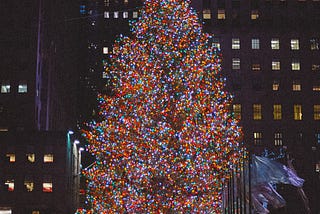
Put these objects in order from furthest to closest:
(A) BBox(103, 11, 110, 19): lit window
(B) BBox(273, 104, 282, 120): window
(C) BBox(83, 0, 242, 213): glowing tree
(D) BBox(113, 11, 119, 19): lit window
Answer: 1. (A) BBox(103, 11, 110, 19): lit window
2. (D) BBox(113, 11, 119, 19): lit window
3. (B) BBox(273, 104, 282, 120): window
4. (C) BBox(83, 0, 242, 213): glowing tree

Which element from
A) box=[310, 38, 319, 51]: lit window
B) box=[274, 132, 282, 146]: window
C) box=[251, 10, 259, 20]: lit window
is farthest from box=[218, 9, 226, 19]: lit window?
box=[274, 132, 282, 146]: window

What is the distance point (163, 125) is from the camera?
86.4 feet

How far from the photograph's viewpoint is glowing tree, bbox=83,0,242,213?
85.7 ft

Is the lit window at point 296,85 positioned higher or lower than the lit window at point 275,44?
lower

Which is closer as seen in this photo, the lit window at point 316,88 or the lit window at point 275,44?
the lit window at point 316,88

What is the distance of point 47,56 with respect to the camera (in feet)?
245

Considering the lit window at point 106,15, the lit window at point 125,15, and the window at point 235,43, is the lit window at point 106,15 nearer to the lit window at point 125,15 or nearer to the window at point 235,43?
the lit window at point 125,15

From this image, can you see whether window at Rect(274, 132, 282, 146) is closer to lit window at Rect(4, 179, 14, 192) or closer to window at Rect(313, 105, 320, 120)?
window at Rect(313, 105, 320, 120)

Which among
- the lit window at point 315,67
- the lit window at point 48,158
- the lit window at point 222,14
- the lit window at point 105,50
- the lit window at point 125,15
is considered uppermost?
the lit window at point 125,15

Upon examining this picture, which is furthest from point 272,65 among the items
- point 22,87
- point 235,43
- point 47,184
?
A: point 47,184

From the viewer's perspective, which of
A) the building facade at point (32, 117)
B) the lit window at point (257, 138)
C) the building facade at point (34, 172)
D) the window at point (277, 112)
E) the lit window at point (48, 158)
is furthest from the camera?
the window at point (277, 112)

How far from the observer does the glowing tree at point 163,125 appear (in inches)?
1029

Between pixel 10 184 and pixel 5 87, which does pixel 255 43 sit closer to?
pixel 5 87

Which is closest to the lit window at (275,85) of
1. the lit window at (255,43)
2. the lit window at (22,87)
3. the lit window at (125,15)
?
the lit window at (255,43)
